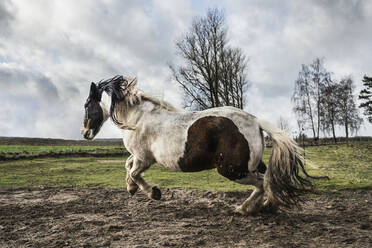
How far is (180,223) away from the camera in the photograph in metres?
3.99

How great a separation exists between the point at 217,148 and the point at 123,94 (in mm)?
1900

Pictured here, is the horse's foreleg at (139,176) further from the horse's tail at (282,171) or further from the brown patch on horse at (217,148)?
the horse's tail at (282,171)

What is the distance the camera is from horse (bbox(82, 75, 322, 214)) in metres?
3.65

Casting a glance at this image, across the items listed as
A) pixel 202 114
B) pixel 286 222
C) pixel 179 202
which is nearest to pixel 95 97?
pixel 202 114

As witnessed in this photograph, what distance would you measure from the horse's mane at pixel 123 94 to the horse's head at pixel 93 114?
15cm

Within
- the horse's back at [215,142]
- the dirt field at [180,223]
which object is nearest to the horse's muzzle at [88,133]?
the dirt field at [180,223]

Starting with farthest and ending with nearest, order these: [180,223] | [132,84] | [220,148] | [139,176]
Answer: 1. [132,84]
2. [139,176]
3. [180,223]
4. [220,148]

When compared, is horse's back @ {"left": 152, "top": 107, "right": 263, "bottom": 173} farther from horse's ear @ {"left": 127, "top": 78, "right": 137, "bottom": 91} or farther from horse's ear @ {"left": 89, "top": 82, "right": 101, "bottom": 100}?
horse's ear @ {"left": 89, "top": 82, "right": 101, "bottom": 100}

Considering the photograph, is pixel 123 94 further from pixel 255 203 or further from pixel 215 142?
pixel 255 203

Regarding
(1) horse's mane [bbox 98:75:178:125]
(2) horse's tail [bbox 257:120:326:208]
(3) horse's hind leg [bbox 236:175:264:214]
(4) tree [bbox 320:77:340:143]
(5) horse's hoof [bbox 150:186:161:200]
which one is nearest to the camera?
(2) horse's tail [bbox 257:120:326:208]

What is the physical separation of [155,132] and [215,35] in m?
20.4

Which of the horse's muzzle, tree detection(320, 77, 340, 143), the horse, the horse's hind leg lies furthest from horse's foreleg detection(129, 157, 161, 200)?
tree detection(320, 77, 340, 143)

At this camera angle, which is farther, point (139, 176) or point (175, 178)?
point (175, 178)

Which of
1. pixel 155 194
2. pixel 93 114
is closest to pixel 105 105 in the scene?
pixel 93 114
